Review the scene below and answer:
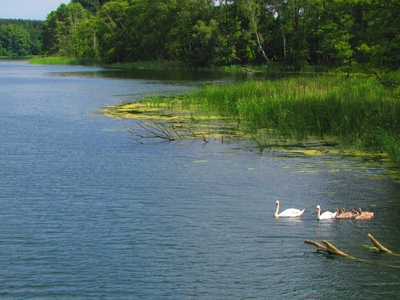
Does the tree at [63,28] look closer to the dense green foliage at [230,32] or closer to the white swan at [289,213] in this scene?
the dense green foliage at [230,32]

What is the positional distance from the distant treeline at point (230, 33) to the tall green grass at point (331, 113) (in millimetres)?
15474

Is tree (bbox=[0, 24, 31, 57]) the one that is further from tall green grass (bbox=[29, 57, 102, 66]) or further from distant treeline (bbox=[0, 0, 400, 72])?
distant treeline (bbox=[0, 0, 400, 72])

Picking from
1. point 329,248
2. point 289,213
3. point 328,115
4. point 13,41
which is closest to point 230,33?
point 328,115

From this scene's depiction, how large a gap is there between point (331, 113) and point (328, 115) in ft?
0.35

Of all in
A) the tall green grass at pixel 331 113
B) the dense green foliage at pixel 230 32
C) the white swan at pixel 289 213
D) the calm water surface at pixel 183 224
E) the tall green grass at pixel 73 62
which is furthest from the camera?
the tall green grass at pixel 73 62

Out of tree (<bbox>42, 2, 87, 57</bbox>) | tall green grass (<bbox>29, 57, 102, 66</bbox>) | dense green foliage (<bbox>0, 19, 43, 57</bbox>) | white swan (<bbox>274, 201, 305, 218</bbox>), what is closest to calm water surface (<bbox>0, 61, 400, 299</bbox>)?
white swan (<bbox>274, 201, 305, 218</bbox>)

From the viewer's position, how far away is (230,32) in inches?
2702

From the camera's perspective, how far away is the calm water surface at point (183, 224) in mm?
7816

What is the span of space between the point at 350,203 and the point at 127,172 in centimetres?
514

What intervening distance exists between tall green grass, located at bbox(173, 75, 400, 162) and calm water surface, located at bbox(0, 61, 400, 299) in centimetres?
171

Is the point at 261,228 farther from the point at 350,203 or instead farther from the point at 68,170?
the point at 68,170

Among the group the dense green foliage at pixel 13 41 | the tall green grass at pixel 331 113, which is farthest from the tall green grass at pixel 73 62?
the dense green foliage at pixel 13 41

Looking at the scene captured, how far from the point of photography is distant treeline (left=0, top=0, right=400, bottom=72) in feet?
179

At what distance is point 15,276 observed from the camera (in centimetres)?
798
